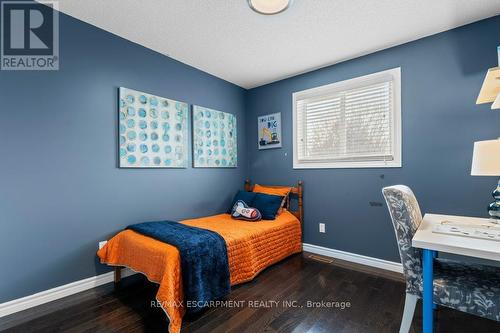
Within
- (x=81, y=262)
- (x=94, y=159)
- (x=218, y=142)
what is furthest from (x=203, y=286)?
(x=218, y=142)

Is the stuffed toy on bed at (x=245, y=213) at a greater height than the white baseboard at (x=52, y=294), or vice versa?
the stuffed toy on bed at (x=245, y=213)

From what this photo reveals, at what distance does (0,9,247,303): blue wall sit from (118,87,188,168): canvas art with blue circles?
3.3 inches

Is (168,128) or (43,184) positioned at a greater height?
(168,128)

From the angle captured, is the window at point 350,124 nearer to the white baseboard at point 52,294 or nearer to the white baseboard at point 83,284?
the white baseboard at point 83,284

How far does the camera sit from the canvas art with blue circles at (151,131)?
8.09 feet

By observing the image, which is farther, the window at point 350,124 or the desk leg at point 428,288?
the window at point 350,124

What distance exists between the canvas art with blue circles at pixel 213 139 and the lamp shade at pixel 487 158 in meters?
2.67

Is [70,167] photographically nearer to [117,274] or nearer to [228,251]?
[117,274]

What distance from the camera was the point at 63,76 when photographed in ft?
6.91

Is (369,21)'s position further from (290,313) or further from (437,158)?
(290,313)

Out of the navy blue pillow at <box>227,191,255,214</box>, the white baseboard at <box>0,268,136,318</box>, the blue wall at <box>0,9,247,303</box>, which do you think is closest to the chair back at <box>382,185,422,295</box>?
the navy blue pillow at <box>227,191,255,214</box>

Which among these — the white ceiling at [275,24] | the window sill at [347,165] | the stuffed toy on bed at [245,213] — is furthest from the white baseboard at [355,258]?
the white ceiling at [275,24]

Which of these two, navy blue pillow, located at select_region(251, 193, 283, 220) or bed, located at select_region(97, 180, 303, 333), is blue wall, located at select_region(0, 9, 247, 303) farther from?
navy blue pillow, located at select_region(251, 193, 283, 220)

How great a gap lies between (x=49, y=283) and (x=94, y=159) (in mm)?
1092
